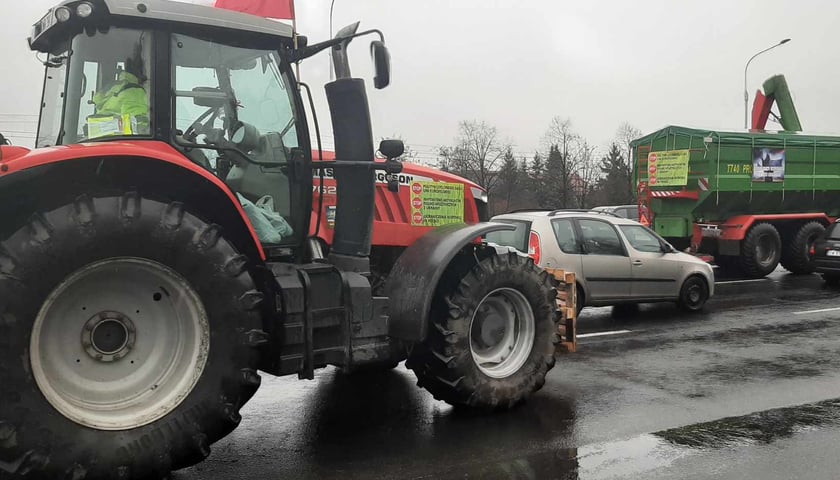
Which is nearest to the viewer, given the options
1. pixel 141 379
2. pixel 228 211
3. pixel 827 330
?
pixel 141 379

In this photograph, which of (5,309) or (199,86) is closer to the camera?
(5,309)

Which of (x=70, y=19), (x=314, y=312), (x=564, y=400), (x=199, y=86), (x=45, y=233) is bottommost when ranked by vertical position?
(x=564, y=400)

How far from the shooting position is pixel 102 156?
3516 mm

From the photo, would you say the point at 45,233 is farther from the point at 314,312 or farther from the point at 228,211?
the point at 314,312

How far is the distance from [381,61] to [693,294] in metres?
8.02

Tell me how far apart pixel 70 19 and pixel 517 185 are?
51323 mm

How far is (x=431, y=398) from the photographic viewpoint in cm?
584

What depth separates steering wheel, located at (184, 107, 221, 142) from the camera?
423 centimetres

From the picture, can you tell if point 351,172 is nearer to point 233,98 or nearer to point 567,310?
point 233,98

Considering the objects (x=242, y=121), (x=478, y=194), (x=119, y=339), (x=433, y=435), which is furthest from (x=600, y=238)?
(x=119, y=339)

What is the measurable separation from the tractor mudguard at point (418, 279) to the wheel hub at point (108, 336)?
182 cm

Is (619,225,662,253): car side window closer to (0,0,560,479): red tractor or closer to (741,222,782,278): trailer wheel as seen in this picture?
(0,0,560,479): red tractor

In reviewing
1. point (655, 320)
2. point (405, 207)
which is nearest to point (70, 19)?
point (405, 207)

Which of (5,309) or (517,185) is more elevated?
(517,185)
